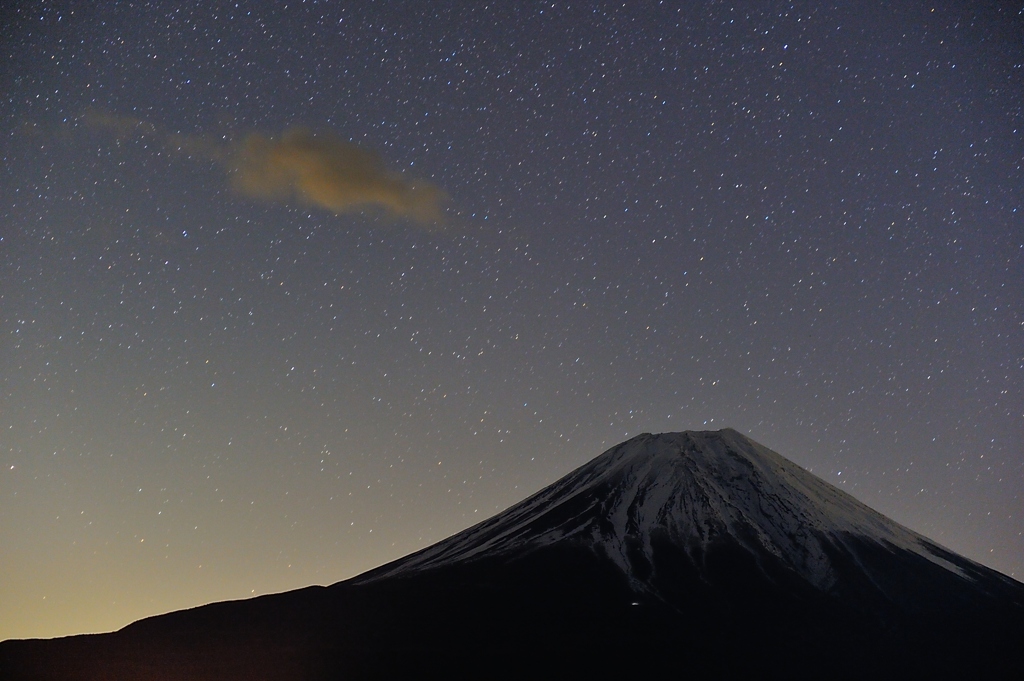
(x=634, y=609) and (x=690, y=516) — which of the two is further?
(x=690, y=516)

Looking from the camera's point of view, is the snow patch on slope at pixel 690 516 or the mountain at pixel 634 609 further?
the snow patch on slope at pixel 690 516

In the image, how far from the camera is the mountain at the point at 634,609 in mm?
61875

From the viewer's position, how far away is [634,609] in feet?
230

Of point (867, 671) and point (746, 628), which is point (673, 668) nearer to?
point (746, 628)

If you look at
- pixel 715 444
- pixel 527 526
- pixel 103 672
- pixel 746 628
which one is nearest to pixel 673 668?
pixel 746 628

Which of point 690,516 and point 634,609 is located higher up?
point 690,516

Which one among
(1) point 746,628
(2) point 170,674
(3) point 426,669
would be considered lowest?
(1) point 746,628

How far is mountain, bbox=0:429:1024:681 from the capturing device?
61875mm

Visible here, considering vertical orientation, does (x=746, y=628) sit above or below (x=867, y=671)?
above

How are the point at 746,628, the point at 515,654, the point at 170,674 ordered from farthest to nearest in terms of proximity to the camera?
the point at 746,628 < the point at 515,654 < the point at 170,674

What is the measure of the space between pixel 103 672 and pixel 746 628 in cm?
4584

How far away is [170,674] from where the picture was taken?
58062mm

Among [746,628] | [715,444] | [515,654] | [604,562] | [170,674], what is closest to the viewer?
[170,674]

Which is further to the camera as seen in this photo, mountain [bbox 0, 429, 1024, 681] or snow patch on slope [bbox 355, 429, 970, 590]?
snow patch on slope [bbox 355, 429, 970, 590]
